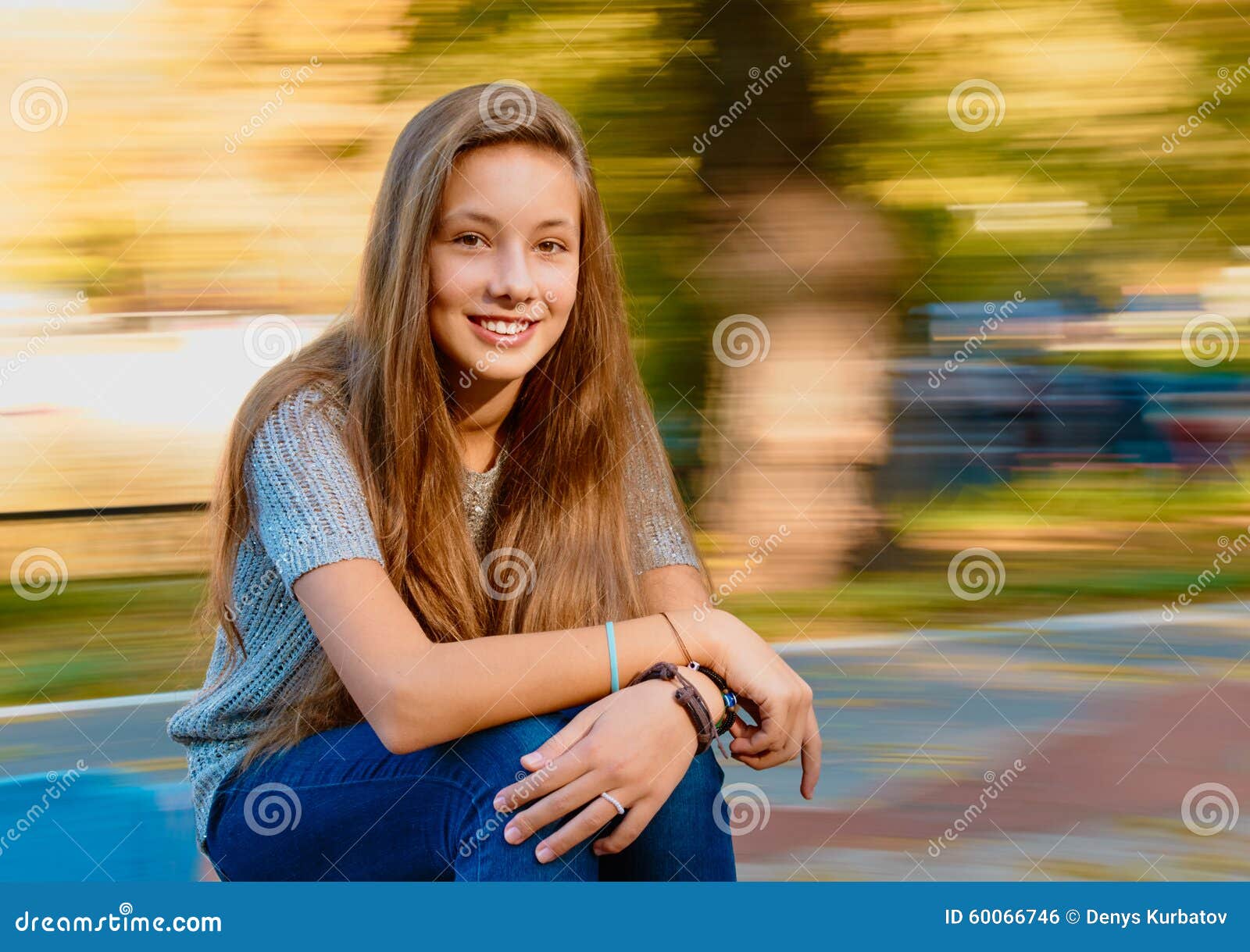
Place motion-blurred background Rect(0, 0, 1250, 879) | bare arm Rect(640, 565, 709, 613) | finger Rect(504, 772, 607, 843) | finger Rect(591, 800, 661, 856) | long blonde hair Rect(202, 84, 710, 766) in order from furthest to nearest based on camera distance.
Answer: motion-blurred background Rect(0, 0, 1250, 879), bare arm Rect(640, 565, 709, 613), long blonde hair Rect(202, 84, 710, 766), finger Rect(591, 800, 661, 856), finger Rect(504, 772, 607, 843)

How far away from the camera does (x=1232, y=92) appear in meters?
3.97

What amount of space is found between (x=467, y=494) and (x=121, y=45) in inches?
107

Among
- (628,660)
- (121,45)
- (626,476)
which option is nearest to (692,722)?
(628,660)

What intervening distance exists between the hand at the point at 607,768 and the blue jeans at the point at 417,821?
0.02 metres

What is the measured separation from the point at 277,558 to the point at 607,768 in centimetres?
47

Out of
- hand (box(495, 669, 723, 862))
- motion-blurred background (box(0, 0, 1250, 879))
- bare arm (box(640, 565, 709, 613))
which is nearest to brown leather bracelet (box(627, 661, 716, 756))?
hand (box(495, 669, 723, 862))

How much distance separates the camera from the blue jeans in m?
1.47

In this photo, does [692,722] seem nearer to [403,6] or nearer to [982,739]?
[982,739]

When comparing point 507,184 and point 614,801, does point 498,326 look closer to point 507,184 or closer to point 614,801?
point 507,184

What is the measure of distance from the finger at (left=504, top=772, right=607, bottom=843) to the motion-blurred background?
6.76 ft

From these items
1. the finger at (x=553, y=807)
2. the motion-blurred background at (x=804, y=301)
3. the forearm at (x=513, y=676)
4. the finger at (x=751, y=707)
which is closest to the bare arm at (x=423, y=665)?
the forearm at (x=513, y=676)

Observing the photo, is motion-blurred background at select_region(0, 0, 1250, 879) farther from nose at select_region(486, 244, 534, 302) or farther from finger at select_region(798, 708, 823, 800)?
nose at select_region(486, 244, 534, 302)

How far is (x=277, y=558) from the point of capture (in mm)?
1575

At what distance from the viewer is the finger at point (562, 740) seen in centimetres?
148
